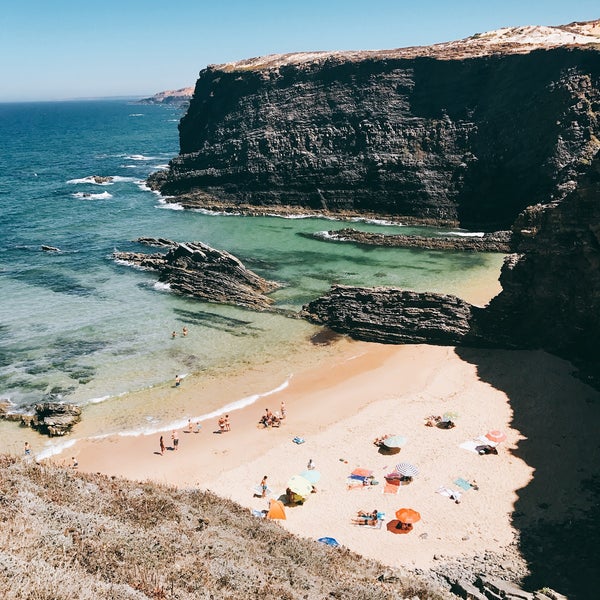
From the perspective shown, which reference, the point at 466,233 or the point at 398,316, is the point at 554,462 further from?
the point at 466,233

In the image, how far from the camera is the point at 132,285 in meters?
50.0

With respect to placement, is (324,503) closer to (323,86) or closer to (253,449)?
(253,449)

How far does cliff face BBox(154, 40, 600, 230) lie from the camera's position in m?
64.6

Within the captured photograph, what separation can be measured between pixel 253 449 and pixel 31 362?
1796 centimetres

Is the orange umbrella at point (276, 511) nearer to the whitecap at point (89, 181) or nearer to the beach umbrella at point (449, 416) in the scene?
the beach umbrella at point (449, 416)

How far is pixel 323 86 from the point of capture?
82688mm

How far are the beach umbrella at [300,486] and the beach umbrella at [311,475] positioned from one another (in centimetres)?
49

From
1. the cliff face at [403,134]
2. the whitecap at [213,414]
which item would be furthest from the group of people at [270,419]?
the cliff face at [403,134]

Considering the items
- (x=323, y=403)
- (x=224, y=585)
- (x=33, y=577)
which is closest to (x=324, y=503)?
(x=323, y=403)

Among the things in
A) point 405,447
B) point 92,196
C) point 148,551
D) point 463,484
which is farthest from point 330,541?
point 92,196

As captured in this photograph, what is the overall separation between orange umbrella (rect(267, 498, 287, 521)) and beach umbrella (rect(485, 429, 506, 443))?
1106 centimetres

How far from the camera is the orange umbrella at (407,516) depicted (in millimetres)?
21594

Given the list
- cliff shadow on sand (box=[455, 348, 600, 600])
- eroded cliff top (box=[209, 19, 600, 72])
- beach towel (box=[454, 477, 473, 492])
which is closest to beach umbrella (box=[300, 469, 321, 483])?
beach towel (box=[454, 477, 473, 492])

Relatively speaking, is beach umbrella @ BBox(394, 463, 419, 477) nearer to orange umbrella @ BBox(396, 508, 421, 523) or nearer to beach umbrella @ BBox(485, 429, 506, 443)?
orange umbrella @ BBox(396, 508, 421, 523)
